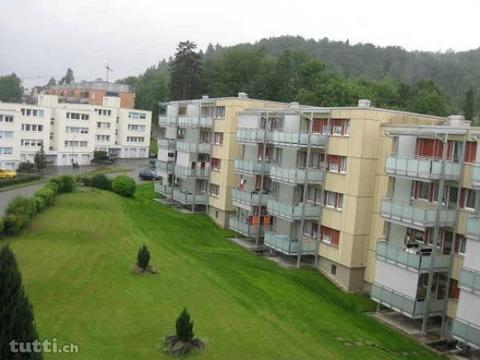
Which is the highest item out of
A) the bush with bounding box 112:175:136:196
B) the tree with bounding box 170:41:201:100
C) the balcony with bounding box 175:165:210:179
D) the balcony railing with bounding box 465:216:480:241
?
the tree with bounding box 170:41:201:100

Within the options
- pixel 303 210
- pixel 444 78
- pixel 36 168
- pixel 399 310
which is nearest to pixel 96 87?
pixel 36 168

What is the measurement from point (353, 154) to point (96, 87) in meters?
121

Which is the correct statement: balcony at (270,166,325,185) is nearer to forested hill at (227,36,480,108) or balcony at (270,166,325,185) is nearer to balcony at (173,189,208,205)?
balcony at (173,189,208,205)

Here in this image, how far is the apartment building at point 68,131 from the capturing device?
281 feet

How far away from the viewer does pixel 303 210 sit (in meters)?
41.9

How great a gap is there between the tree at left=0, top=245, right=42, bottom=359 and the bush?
45.3 metres

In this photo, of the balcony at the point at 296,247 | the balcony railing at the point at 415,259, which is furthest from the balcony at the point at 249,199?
the balcony railing at the point at 415,259

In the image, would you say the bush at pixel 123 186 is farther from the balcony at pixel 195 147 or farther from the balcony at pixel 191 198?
the balcony at pixel 195 147

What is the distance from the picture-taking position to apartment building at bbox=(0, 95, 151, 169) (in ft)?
281

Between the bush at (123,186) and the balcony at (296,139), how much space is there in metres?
22.3

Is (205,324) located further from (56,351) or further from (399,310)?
(399,310)

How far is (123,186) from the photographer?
61688mm

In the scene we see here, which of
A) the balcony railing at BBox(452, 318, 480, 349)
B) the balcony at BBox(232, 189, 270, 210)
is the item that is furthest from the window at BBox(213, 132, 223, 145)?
the balcony railing at BBox(452, 318, 480, 349)

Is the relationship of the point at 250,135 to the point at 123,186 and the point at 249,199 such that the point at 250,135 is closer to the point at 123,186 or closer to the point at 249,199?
the point at 249,199
